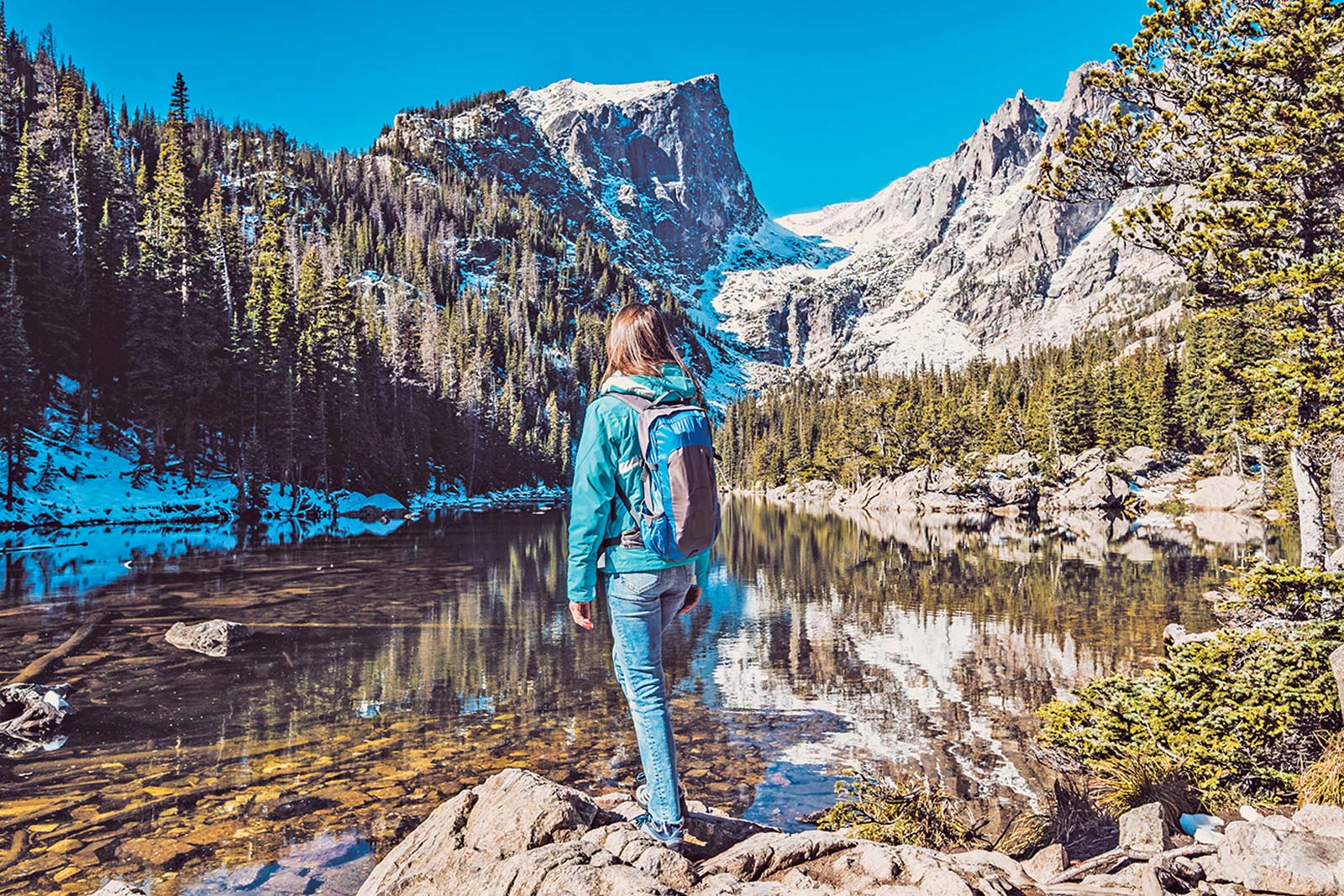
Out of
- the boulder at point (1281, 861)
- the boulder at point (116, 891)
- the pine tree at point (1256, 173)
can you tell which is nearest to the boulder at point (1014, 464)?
the pine tree at point (1256, 173)

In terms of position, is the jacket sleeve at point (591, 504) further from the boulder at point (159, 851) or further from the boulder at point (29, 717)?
the boulder at point (29, 717)

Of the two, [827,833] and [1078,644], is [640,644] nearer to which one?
[827,833]

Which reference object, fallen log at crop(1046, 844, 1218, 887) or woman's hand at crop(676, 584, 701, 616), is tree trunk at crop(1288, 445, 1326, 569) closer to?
fallen log at crop(1046, 844, 1218, 887)

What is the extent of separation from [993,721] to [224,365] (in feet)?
184

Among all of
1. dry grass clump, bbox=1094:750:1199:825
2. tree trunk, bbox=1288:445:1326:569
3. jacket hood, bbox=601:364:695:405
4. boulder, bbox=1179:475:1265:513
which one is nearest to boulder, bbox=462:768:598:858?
jacket hood, bbox=601:364:695:405

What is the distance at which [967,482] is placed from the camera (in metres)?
77.4

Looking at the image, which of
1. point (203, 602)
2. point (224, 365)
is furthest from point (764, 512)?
point (203, 602)

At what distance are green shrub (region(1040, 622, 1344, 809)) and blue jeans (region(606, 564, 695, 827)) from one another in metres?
5.10

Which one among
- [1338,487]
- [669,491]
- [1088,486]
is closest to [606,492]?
[669,491]

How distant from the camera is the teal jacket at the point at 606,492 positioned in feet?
12.8

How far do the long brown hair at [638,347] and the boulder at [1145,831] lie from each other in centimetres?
418

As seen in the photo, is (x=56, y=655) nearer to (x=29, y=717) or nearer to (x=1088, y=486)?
(x=29, y=717)

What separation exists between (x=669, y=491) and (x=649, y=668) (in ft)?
3.26

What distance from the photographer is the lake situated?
23.2 ft
